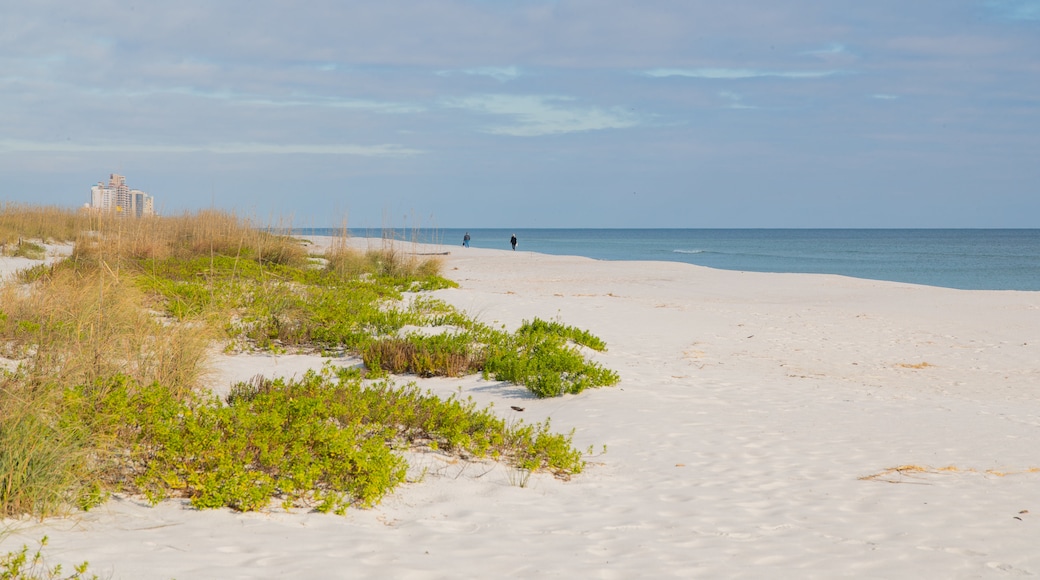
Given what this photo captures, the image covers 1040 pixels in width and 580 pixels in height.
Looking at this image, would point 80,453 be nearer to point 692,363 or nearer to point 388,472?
point 388,472

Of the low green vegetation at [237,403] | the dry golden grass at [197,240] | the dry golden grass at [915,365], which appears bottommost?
the dry golden grass at [915,365]

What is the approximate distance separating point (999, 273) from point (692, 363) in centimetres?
3461

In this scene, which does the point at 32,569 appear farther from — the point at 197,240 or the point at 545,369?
the point at 197,240

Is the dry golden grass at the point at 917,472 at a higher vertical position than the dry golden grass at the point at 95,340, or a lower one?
lower

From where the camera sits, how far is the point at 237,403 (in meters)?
5.61

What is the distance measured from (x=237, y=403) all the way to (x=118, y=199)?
8652 mm

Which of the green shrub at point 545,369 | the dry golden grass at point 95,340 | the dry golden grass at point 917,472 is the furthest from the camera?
the green shrub at point 545,369

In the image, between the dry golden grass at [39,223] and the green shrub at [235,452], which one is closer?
the green shrub at [235,452]

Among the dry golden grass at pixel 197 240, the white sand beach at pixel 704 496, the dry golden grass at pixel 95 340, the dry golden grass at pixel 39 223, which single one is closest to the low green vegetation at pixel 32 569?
the white sand beach at pixel 704 496

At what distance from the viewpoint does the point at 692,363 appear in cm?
1120

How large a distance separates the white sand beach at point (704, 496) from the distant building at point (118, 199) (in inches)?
142

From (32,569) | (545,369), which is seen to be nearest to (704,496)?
(545,369)

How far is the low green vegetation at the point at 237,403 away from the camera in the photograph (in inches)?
177

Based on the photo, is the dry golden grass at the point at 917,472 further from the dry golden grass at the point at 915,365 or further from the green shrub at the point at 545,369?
the dry golden grass at the point at 915,365
